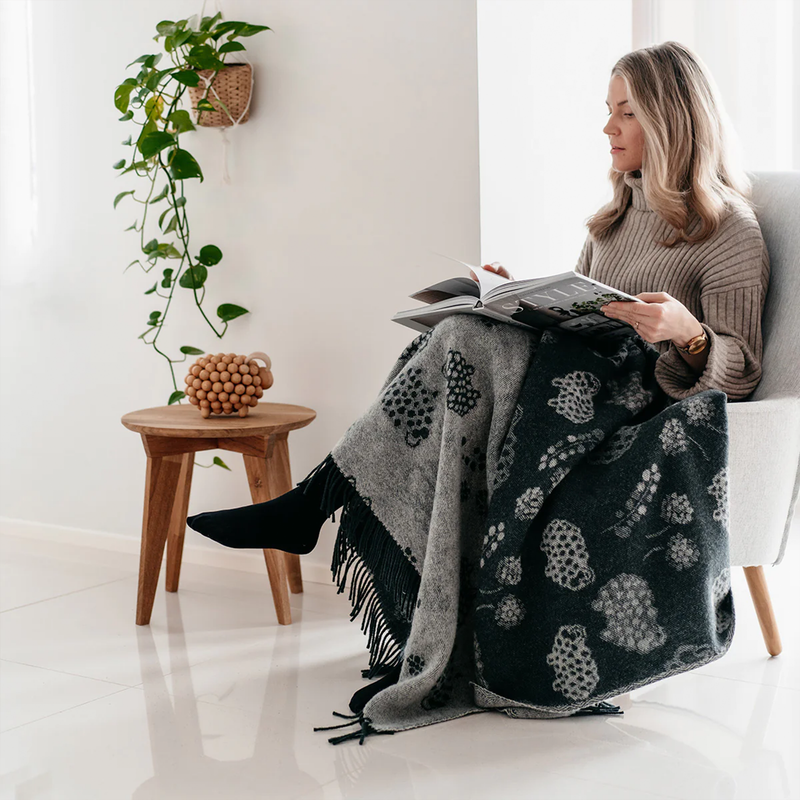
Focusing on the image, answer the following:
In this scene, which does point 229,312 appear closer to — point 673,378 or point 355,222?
point 355,222

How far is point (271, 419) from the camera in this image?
6.28 feet

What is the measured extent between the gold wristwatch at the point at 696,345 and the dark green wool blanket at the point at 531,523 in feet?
0.23

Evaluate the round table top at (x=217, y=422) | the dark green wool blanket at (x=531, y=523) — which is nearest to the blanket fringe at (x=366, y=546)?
the dark green wool blanket at (x=531, y=523)

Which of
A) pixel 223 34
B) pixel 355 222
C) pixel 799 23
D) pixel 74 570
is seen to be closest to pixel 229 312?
pixel 355 222

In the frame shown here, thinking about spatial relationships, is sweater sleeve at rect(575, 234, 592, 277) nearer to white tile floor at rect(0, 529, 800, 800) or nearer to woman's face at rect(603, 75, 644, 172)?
woman's face at rect(603, 75, 644, 172)

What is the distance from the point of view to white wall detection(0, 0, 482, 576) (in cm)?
197

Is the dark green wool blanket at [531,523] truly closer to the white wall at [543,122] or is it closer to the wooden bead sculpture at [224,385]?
the wooden bead sculpture at [224,385]

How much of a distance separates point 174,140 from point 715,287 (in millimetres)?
1197

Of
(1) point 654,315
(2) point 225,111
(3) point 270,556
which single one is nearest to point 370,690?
(3) point 270,556

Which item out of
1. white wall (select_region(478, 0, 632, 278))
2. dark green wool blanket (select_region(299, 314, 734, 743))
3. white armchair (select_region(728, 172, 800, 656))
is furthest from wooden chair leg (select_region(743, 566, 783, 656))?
white wall (select_region(478, 0, 632, 278))

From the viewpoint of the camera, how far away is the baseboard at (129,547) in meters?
2.19

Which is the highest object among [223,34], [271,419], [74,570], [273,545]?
[223,34]

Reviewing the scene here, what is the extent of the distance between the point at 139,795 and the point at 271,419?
86cm

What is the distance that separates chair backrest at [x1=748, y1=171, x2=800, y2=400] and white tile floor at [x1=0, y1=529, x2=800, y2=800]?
493mm
